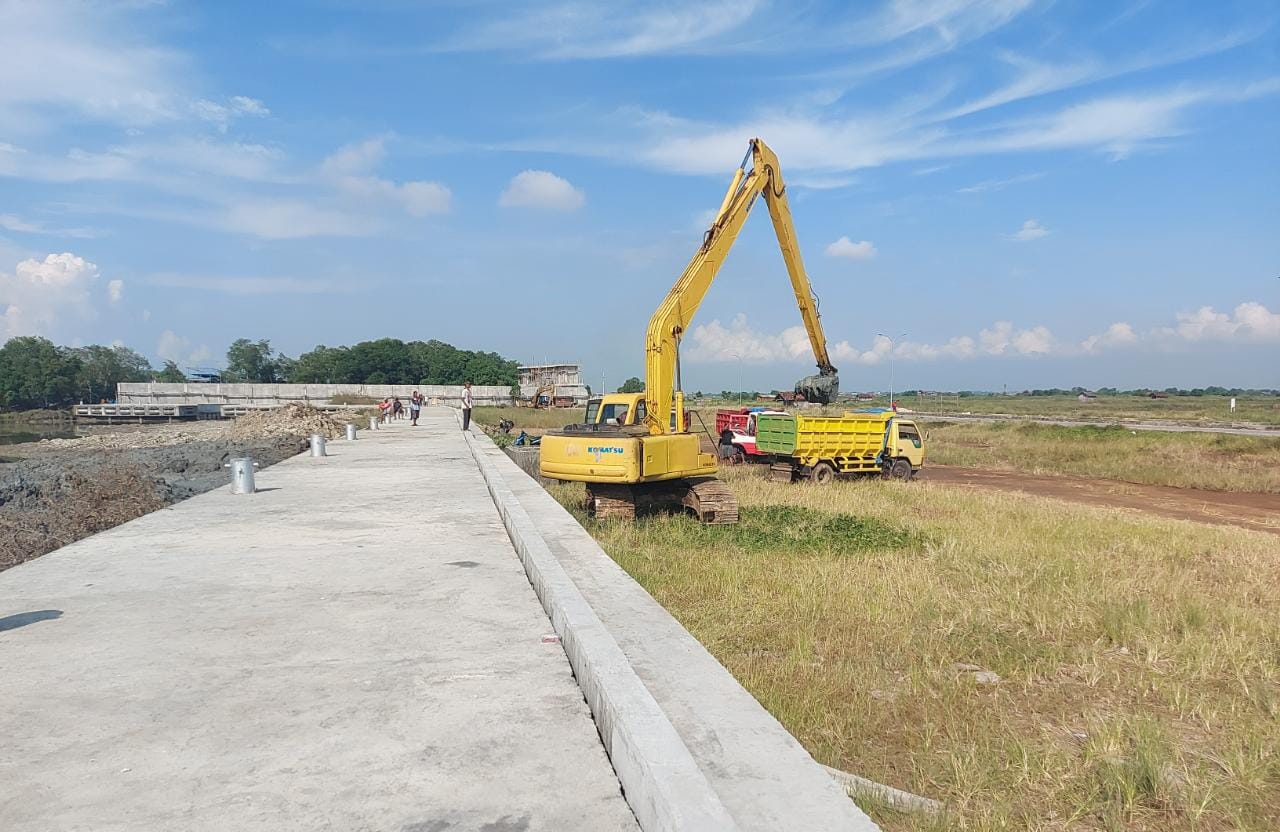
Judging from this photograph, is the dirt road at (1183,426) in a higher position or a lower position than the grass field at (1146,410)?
higher

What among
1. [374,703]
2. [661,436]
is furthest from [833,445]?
[374,703]

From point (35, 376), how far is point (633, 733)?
12903cm

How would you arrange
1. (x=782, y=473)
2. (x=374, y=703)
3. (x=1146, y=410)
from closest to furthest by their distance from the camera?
(x=374, y=703) → (x=782, y=473) → (x=1146, y=410)

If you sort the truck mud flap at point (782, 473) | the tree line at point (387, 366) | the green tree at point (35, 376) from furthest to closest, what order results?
the tree line at point (387, 366)
the green tree at point (35, 376)
the truck mud flap at point (782, 473)

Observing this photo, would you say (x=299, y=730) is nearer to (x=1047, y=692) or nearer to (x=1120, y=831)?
(x=1120, y=831)

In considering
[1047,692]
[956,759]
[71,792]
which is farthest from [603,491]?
[71,792]

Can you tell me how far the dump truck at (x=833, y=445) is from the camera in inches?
776

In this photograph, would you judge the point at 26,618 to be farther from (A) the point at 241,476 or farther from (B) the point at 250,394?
(B) the point at 250,394

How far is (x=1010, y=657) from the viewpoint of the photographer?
6285 millimetres

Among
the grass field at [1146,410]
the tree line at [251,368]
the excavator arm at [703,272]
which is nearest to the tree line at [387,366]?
the tree line at [251,368]

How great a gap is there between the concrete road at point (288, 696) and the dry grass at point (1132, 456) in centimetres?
2707

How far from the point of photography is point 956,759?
4316 millimetres

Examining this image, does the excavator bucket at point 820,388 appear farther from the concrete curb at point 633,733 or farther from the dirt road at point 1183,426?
the dirt road at point 1183,426

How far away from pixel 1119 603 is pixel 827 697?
4.12 metres
